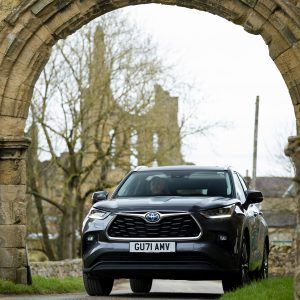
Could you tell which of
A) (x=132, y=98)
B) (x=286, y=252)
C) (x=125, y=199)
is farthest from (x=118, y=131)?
(x=125, y=199)

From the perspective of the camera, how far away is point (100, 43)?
36.4m

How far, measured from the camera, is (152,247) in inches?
465

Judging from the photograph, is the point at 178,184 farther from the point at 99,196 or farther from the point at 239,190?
the point at 99,196

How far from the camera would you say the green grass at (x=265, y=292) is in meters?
10.6

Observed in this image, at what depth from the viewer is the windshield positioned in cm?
1309

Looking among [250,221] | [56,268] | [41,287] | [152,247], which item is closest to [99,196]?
[152,247]

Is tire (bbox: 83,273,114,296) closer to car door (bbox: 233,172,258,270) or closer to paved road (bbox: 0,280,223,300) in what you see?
paved road (bbox: 0,280,223,300)

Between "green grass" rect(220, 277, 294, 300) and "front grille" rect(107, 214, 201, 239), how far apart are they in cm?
94

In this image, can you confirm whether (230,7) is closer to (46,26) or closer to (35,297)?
(46,26)

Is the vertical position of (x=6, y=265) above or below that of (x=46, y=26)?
below

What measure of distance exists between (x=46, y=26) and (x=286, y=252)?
2202cm

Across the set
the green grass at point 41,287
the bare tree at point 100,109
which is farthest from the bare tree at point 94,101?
the green grass at point 41,287

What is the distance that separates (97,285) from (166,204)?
1.58m

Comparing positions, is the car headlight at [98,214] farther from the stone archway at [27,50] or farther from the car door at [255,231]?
the stone archway at [27,50]
